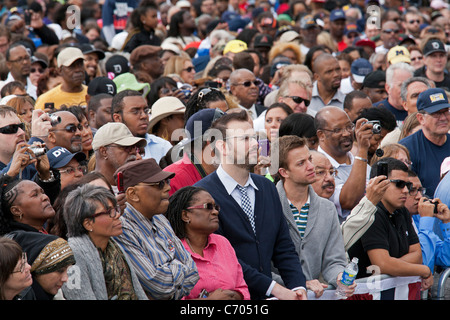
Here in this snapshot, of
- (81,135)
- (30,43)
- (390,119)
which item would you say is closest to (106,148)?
(81,135)

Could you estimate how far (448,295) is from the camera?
5.78m

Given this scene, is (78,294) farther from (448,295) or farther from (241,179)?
(448,295)

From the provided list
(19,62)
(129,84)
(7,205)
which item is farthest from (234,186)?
(19,62)

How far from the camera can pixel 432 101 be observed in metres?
7.38

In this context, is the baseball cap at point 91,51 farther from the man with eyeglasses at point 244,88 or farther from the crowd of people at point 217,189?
the man with eyeglasses at point 244,88

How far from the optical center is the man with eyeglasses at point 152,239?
445 cm

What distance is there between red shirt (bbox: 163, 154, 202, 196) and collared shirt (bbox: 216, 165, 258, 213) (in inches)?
19.2

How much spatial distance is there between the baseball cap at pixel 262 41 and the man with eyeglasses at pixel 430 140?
5.56 metres

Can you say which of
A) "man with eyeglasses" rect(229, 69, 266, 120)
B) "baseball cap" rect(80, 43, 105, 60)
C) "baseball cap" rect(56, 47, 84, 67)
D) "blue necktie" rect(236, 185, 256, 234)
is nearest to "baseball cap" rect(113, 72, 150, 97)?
"baseball cap" rect(56, 47, 84, 67)

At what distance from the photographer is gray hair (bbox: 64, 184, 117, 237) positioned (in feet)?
14.1

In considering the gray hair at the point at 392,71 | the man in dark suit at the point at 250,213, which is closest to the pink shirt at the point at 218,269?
the man in dark suit at the point at 250,213

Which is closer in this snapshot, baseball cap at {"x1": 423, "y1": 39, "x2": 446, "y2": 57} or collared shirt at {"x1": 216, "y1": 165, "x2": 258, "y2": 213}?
collared shirt at {"x1": 216, "y1": 165, "x2": 258, "y2": 213}

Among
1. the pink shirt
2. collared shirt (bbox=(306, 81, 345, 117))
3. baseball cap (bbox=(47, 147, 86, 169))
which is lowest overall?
the pink shirt

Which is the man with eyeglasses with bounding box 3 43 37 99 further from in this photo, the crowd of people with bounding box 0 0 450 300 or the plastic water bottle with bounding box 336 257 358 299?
the plastic water bottle with bounding box 336 257 358 299
